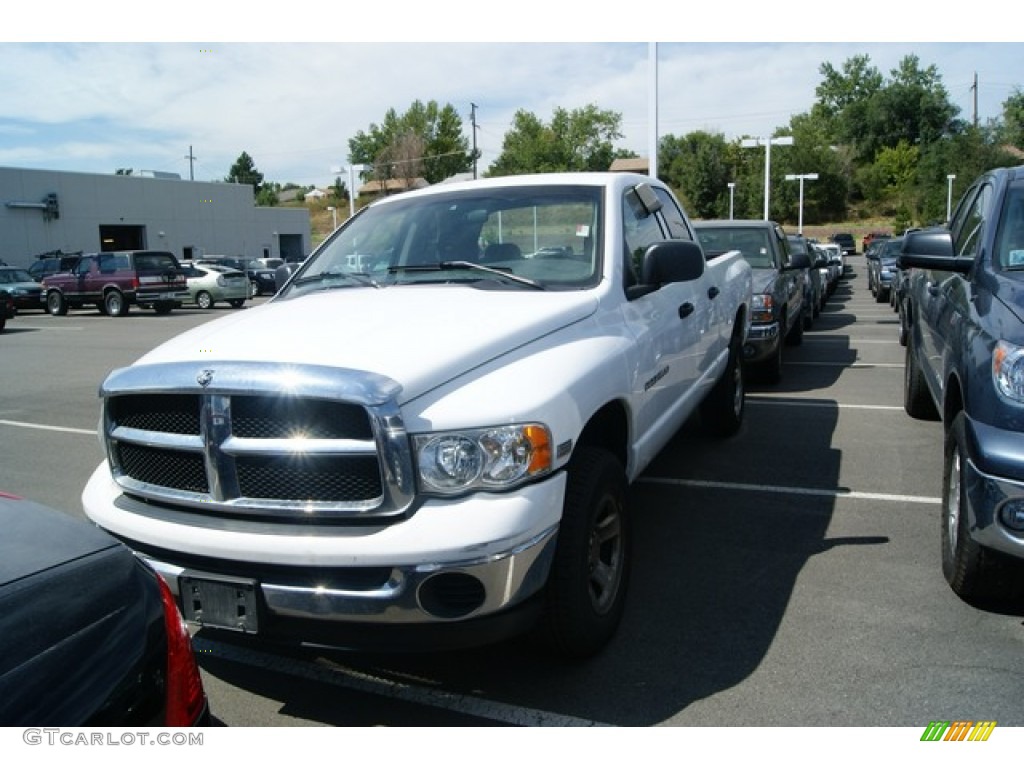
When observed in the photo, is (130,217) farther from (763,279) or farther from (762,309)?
(762,309)

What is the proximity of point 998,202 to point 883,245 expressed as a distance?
63.8 feet

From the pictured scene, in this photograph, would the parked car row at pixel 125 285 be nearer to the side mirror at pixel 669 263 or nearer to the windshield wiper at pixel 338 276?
the windshield wiper at pixel 338 276

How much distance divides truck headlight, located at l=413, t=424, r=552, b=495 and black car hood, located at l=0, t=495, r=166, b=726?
942 mm

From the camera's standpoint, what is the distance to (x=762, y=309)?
908 cm

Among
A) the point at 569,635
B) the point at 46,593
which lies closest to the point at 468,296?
the point at 569,635

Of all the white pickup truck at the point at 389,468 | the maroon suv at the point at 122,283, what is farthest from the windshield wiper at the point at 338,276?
the maroon suv at the point at 122,283

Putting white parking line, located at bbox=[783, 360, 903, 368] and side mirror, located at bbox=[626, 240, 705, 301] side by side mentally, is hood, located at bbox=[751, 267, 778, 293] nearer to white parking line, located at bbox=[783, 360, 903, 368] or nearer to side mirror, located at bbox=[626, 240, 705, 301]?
white parking line, located at bbox=[783, 360, 903, 368]

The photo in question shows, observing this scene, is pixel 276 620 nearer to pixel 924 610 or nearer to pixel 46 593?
pixel 46 593

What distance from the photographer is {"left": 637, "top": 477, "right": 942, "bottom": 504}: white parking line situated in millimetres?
5508

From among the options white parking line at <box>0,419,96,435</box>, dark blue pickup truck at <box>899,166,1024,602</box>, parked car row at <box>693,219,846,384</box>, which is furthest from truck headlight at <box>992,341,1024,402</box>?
white parking line at <box>0,419,96,435</box>

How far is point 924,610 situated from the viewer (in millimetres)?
3859

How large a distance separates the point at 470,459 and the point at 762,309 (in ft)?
22.6

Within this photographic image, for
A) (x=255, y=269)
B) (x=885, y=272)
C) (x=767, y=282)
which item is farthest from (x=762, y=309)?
(x=255, y=269)

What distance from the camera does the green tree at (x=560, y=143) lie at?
74375 mm
